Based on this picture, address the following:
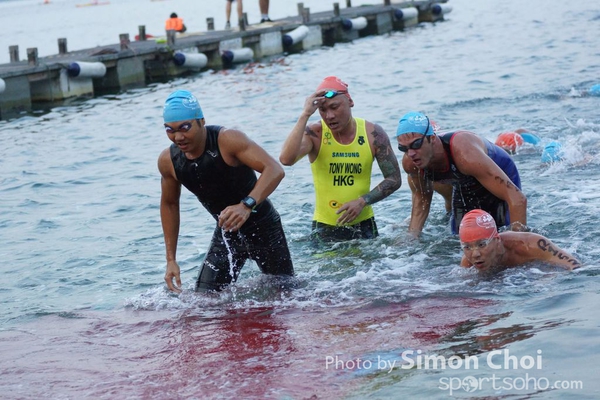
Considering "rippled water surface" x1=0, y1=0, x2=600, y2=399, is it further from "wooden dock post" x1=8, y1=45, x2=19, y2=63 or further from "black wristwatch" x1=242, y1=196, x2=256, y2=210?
"wooden dock post" x1=8, y1=45, x2=19, y2=63

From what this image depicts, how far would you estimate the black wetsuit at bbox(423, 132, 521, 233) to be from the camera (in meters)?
7.83

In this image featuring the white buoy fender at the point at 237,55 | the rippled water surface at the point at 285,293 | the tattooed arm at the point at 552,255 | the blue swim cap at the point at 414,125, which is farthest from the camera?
the white buoy fender at the point at 237,55

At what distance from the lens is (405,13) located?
119ft

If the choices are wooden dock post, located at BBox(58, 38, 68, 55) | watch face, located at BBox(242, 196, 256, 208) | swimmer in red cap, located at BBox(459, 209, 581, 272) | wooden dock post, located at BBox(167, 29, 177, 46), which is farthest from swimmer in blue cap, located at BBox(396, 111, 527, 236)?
wooden dock post, located at BBox(167, 29, 177, 46)

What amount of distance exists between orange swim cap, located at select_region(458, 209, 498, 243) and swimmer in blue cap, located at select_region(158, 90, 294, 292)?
149 centimetres

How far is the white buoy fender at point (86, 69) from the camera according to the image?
891 inches

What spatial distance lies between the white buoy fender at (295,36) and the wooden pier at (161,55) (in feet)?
0.12

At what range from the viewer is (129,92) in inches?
936

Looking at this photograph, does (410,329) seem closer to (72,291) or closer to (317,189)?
(317,189)

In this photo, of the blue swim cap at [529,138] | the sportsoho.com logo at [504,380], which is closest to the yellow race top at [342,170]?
the sportsoho.com logo at [504,380]

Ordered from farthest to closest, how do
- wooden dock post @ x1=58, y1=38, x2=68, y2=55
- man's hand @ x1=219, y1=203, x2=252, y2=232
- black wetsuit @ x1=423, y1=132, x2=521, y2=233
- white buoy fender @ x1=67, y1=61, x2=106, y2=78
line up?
wooden dock post @ x1=58, y1=38, x2=68, y2=55, white buoy fender @ x1=67, y1=61, x2=106, y2=78, black wetsuit @ x1=423, y1=132, x2=521, y2=233, man's hand @ x1=219, y1=203, x2=252, y2=232

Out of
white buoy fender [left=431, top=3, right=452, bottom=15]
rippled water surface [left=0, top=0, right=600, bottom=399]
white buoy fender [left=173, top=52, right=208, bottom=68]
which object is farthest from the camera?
white buoy fender [left=431, top=3, right=452, bottom=15]

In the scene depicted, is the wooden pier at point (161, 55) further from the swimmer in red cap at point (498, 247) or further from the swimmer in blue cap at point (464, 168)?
the swimmer in red cap at point (498, 247)

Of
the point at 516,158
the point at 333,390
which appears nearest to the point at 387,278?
the point at 333,390
